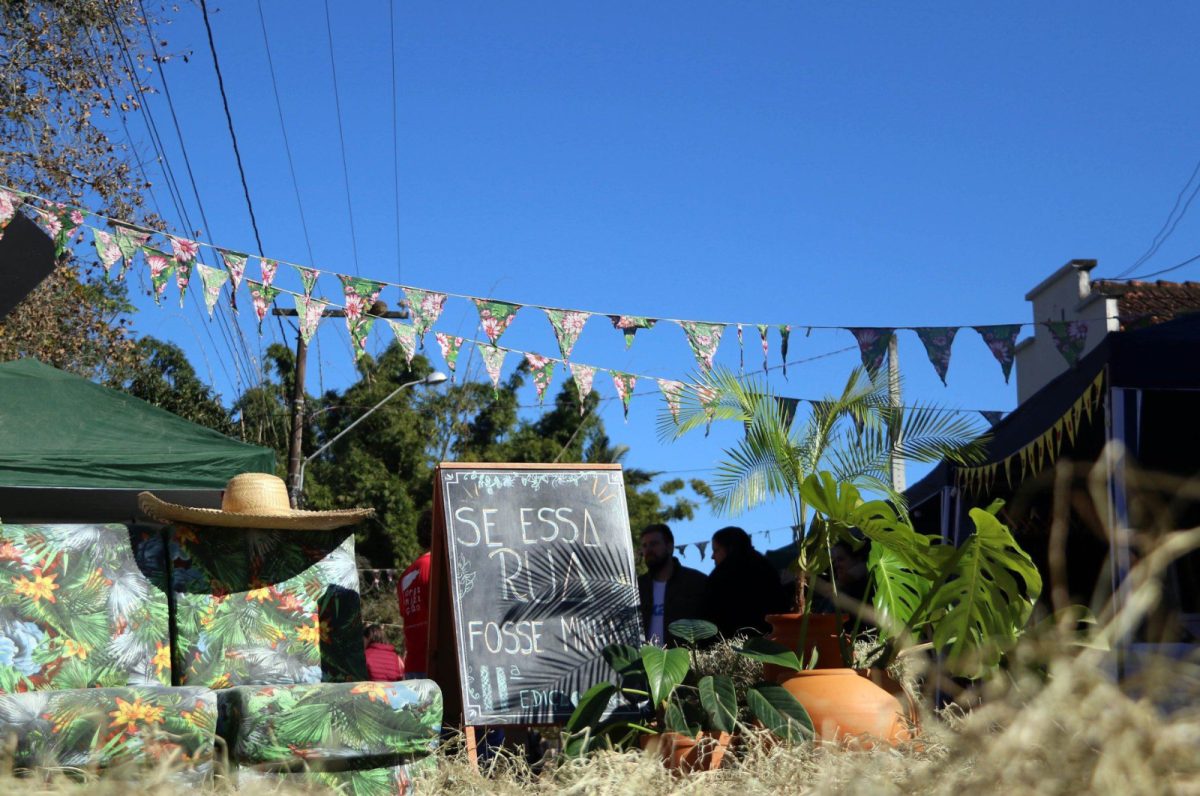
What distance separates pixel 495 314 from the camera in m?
9.09

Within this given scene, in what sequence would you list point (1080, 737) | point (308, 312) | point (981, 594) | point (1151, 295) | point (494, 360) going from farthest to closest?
1. point (1151, 295)
2. point (494, 360)
3. point (308, 312)
4. point (981, 594)
5. point (1080, 737)

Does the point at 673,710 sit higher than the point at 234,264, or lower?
lower

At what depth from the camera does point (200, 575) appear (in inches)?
194

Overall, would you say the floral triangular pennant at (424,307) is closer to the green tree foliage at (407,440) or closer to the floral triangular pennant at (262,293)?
the floral triangular pennant at (262,293)

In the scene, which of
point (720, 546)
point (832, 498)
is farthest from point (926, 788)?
point (720, 546)

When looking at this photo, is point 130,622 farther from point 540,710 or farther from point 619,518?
point 619,518

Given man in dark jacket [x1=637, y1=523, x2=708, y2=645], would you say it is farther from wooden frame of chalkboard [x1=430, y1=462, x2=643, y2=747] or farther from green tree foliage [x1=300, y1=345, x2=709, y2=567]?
green tree foliage [x1=300, y1=345, x2=709, y2=567]

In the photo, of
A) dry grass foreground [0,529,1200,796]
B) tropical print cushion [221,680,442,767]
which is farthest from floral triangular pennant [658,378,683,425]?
dry grass foreground [0,529,1200,796]

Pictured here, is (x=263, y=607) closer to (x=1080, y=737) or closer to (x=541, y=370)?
(x=1080, y=737)

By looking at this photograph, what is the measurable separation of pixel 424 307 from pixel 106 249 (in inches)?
85.8

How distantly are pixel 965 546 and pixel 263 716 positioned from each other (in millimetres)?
2584

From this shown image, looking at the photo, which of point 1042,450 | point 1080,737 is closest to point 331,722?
point 1080,737

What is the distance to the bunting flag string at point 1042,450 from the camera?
6.21 meters

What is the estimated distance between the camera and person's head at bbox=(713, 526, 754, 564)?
21.0 ft
